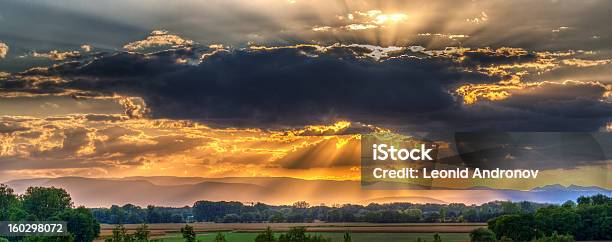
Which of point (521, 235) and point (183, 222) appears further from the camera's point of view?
point (183, 222)

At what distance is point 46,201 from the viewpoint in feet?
406

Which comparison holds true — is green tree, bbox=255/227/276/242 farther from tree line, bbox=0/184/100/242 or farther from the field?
tree line, bbox=0/184/100/242

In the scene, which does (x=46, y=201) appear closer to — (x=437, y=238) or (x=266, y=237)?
(x=266, y=237)

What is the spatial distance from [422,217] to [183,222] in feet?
120

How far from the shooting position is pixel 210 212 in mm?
113938

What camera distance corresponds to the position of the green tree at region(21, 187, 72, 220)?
121312 millimetres

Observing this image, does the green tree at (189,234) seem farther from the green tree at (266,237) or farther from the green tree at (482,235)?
the green tree at (482,235)

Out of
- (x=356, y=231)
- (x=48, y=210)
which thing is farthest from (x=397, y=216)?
(x=48, y=210)

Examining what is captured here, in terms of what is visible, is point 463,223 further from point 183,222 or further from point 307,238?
point 183,222

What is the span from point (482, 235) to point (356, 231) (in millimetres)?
13754

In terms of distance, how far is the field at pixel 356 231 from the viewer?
81938mm

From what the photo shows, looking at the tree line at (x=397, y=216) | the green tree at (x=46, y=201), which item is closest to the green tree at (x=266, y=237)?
the tree line at (x=397, y=216)

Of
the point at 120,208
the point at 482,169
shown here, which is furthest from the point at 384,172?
the point at 120,208

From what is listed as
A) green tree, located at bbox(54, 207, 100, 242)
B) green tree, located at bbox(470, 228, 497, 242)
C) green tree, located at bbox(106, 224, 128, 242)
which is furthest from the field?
green tree, located at bbox(54, 207, 100, 242)
